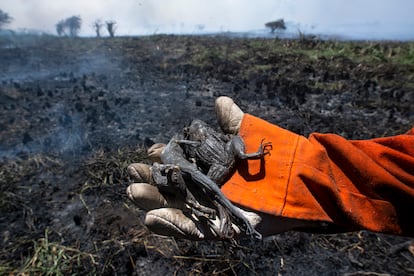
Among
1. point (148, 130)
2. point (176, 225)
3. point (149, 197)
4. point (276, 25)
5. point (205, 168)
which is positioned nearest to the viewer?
point (176, 225)

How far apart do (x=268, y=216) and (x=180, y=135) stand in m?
1.30

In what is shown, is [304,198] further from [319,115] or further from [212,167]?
[319,115]

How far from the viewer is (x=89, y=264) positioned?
146 inches

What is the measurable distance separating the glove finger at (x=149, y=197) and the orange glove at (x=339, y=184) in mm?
507

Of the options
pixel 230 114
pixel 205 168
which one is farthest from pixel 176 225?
pixel 230 114

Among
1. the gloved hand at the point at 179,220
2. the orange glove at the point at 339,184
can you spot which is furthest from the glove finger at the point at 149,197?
the orange glove at the point at 339,184

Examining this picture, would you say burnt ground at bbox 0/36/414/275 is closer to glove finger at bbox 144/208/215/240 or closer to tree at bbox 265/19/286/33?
glove finger at bbox 144/208/215/240

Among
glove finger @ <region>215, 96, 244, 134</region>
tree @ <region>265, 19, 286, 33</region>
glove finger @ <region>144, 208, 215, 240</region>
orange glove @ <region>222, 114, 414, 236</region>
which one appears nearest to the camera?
Answer: orange glove @ <region>222, 114, 414, 236</region>

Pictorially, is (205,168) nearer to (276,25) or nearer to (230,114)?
(230,114)

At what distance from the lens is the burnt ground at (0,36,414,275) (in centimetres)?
371

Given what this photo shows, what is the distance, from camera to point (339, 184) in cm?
217

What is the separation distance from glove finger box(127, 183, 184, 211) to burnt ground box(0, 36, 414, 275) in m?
0.73

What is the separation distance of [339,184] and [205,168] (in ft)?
3.80

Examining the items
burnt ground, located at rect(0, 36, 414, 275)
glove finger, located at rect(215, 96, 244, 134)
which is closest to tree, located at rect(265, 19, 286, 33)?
burnt ground, located at rect(0, 36, 414, 275)
